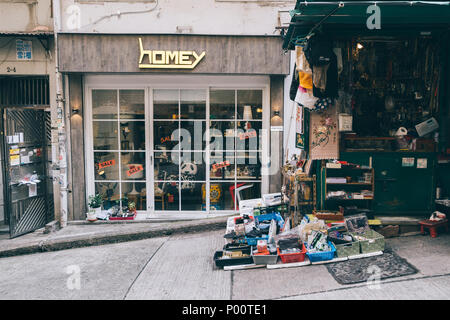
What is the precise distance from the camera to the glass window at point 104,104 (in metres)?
9.14

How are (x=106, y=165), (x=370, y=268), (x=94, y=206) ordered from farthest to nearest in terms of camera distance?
1. (x=106, y=165)
2. (x=94, y=206)
3. (x=370, y=268)

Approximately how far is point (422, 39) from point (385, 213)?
315 centimetres

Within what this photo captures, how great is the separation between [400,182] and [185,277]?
13.7ft

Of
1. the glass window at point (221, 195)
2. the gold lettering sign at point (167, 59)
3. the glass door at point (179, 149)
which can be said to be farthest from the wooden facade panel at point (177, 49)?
the glass window at point (221, 195)

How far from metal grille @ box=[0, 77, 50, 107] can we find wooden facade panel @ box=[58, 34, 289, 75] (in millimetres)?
1123

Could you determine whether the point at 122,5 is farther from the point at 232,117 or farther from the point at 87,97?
the point at 232,117

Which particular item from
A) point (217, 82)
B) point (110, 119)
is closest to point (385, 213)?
point (217, 82)

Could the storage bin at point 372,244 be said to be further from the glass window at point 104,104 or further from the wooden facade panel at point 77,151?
the wooden facade panel at point 77,151

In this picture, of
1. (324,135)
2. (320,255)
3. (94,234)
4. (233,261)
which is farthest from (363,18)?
(94,234)

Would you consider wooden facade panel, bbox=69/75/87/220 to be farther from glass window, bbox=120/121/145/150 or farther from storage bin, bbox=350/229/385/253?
storage bin, bbox=350/229/385/253

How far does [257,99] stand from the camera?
9.14 m

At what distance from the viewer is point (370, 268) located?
5.44 m

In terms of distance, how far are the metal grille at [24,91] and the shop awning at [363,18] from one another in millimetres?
5963

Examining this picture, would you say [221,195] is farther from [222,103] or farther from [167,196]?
[222,103]
